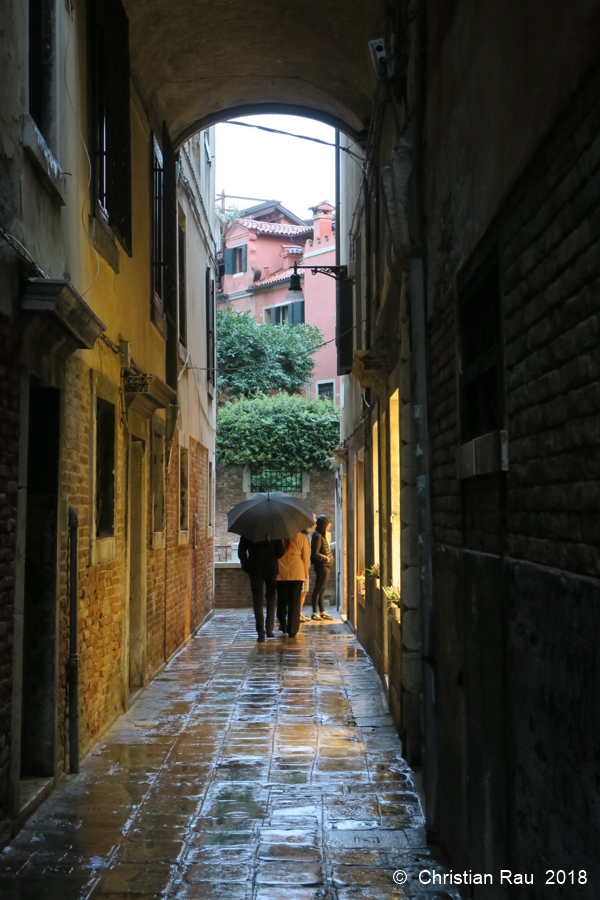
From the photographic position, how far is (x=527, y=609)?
3.43 metres

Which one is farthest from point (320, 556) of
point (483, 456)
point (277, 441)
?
point (277, 441)

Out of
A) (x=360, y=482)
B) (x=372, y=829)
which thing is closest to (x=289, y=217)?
(x=360, y=482)

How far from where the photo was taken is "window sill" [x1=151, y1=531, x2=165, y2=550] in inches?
453

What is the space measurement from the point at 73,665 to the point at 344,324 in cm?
969

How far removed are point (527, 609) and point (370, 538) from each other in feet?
29.2

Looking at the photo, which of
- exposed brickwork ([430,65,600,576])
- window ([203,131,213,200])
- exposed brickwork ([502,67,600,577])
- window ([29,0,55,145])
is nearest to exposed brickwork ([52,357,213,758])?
window ([29,0,55,145])

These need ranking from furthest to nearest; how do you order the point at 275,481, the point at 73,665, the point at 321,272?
the point at 275,481 → the point at 321,272 → the point at 73,665

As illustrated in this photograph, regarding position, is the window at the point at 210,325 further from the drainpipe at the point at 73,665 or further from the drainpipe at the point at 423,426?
the drainpipe at the point at 423,426

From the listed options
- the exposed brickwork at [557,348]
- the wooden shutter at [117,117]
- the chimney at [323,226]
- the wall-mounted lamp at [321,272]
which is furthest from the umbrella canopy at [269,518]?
the chimney at [323,226]

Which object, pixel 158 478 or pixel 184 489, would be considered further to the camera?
pixel 184 489

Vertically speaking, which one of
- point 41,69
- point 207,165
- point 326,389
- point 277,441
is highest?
point 207,165

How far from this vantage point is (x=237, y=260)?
151 feet

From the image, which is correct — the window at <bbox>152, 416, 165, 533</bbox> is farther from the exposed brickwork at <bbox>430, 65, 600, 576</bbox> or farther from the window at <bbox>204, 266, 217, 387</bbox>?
the exposed brickwork at <bbox>430, 65, 600, 576</bbox>

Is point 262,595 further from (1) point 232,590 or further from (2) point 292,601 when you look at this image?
(1) point 232,590
